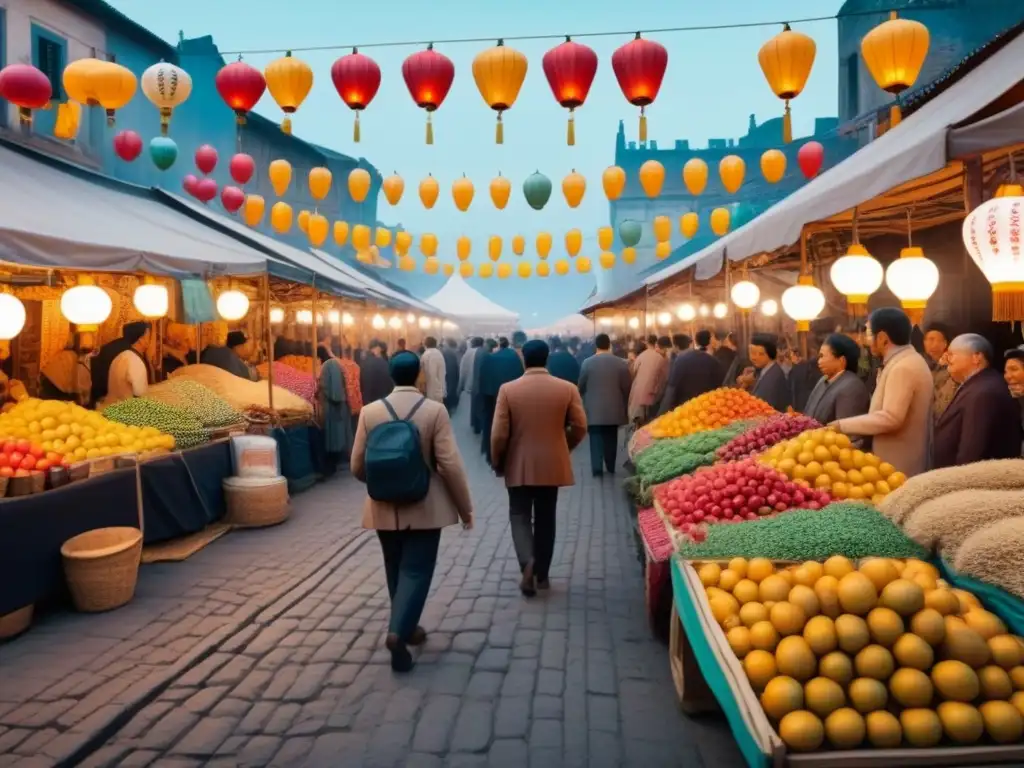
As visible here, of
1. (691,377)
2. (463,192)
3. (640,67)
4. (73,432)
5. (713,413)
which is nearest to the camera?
(73,432)

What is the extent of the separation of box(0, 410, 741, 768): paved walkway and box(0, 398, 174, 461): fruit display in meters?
1.16

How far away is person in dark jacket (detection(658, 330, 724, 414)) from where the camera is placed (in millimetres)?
10398

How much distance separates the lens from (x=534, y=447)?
5.83 metres

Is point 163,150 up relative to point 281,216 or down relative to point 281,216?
up

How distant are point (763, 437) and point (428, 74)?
18.9 ft

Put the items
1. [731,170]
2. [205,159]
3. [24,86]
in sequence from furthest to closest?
[205,159], [731,170], [24,86]

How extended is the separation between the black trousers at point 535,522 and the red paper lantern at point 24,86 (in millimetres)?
7630

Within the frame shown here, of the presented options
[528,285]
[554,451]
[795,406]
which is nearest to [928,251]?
[795,406]

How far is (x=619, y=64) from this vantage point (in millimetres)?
8469

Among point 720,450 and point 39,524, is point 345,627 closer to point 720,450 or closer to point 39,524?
point 39,524

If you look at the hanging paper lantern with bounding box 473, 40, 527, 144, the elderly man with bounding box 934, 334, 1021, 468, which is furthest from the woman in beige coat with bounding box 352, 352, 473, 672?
the hanging paper lantern with bounding box 473, 40, 527, 144

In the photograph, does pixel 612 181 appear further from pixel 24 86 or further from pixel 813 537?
pixel 813 537

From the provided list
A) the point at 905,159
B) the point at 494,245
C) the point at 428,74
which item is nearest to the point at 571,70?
the point at 428,74

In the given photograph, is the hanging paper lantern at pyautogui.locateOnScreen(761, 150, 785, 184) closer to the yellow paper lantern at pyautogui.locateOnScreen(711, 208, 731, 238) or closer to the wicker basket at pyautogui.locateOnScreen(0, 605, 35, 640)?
the yellow paper lantern at pyautogui.locateOnScreen(711, 208, 731, 238)
